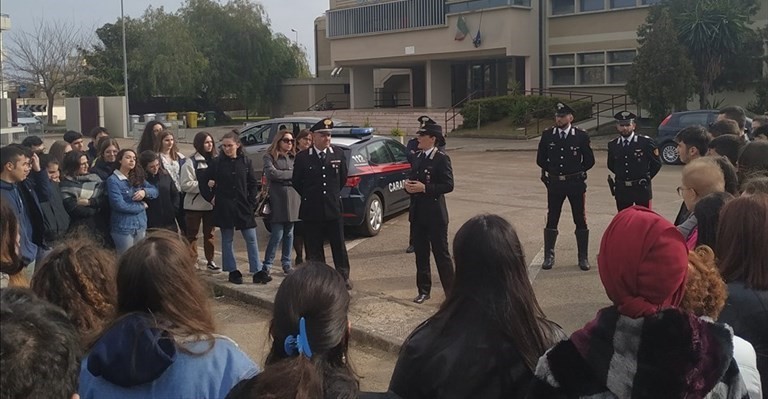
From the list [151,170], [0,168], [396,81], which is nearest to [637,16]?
[396,81]

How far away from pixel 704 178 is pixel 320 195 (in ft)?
13.6

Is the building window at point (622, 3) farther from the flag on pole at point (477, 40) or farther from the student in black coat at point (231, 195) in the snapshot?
the student in black coat at point (231, 195)

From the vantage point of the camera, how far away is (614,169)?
883 cm

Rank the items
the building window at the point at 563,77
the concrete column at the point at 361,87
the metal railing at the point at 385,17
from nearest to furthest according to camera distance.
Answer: the building window at the point at 563,77, the metal railing at the point at 385,17, the concrete column at the point at 361,87

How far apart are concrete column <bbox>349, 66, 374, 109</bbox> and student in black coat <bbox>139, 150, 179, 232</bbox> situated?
3545 centimetres

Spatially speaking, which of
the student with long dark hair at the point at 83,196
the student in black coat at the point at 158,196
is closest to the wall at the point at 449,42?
the student in black coat at the point at 158,196

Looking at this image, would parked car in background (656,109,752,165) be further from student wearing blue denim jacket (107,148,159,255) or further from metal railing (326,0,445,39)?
metal railing (326,0,445,39)

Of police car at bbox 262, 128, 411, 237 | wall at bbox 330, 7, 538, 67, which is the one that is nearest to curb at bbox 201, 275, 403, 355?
police car at bbox 262, 128, 411, 237

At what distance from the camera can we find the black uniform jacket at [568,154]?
870cm

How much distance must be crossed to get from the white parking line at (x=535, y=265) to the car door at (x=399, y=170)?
261 cm

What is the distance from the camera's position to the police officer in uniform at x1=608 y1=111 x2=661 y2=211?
28.3ft

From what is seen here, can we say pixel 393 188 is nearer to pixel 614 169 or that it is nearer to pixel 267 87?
pixel 614 169

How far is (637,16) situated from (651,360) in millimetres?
33931

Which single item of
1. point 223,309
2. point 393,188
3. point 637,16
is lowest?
point 223,309
